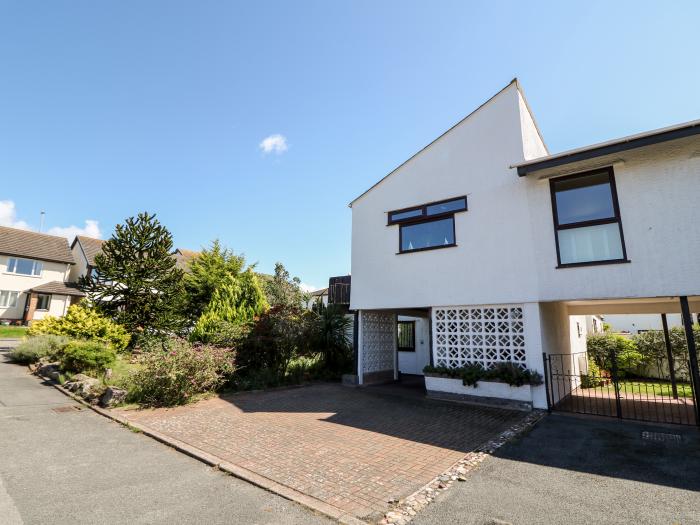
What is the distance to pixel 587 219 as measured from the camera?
26.5ft

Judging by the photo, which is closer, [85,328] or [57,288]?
[85,328]

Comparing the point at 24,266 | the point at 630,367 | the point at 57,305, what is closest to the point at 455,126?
the point at 630,367

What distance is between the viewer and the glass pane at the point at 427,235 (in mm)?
10203

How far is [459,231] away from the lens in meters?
9.86

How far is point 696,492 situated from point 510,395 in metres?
4.31

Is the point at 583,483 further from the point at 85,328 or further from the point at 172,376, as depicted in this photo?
the point at 85,328

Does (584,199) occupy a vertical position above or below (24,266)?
below

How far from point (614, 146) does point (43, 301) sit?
41.3 m

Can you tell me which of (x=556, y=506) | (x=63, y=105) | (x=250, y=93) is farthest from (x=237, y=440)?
(x=63, y=105)

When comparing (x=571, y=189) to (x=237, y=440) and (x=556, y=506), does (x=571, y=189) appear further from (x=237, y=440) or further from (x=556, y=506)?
(x=237, y=440)

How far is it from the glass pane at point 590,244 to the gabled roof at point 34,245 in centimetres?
4135

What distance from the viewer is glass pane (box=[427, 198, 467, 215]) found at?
9961 mm

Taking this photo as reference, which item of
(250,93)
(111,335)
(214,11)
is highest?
(214,11)

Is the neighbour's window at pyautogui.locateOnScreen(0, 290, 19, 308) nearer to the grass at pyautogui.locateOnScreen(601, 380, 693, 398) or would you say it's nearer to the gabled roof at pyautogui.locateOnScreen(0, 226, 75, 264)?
the gabled roof at pyautogui.locateOnScreen(0, 226, 75, 264)
